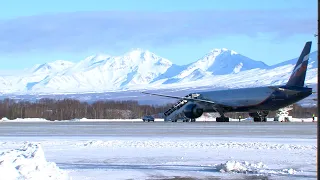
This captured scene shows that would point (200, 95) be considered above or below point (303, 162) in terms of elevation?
above

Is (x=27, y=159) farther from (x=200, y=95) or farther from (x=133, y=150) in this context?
(x=200, y=95)

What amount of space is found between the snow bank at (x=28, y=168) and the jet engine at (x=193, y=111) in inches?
2396

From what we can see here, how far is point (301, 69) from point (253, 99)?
266 inches

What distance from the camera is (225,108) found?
7194 centimetres

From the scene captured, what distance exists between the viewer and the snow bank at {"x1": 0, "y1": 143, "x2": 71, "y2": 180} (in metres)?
12.5

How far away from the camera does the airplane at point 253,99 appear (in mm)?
63219

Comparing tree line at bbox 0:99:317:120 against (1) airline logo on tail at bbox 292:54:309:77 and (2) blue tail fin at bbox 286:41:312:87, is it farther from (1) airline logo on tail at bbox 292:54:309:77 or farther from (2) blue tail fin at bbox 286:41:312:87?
(1) airline logo on tail at bbox 292:54:309:77

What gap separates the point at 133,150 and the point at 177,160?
3883 mm

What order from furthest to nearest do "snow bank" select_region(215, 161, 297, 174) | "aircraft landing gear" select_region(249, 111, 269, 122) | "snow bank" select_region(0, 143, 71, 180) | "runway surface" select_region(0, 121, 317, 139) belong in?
"aircraft landing gear" select_region(249, 111, 269, 122) → "runway surface" select_region(0, 121, 317, 139) → "snow bank" select_region(215, 161, 297, 174) → "snow bank" select_region(0, 143, 71, 180)

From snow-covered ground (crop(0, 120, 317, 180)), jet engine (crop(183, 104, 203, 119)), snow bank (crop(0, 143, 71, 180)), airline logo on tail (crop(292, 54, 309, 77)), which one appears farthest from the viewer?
jet engine (crop(183, 104, 203, 119))

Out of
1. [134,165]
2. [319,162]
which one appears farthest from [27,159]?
[319,162]

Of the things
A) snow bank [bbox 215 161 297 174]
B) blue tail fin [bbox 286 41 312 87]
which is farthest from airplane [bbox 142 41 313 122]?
snow bank [bbox 215 161 297 174]

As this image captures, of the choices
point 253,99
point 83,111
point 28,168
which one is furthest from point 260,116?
point 83,111

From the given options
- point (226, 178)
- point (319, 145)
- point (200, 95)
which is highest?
point (200, 95)
